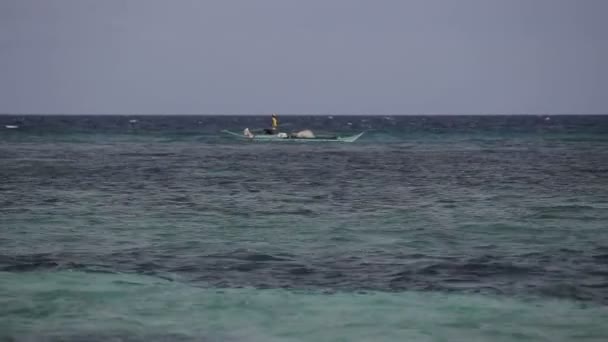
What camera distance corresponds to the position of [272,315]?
35.2ft

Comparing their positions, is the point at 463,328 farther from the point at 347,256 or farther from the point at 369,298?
the point at 347,256

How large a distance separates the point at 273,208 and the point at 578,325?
38.5 feet

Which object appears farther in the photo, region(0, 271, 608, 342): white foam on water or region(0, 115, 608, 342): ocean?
region(0, 115, 608, 342): ocean

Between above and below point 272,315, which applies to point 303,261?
above

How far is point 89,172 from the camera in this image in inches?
1313

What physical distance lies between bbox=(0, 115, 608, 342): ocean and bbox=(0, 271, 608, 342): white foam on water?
26 mm

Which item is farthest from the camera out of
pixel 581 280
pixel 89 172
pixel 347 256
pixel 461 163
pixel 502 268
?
pixel 461 163

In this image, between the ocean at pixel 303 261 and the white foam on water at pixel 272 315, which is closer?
the white foam on water at pixel 272 315

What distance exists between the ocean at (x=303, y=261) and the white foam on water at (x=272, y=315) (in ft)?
0.09

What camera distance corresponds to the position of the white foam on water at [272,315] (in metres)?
9.93

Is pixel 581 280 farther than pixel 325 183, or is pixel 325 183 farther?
pixel 325 183

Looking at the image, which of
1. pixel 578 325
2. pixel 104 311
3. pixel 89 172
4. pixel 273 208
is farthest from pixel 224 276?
pixel 89 172

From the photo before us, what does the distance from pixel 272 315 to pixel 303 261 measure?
3297 millimetres

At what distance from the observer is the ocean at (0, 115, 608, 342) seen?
10.3 meters
